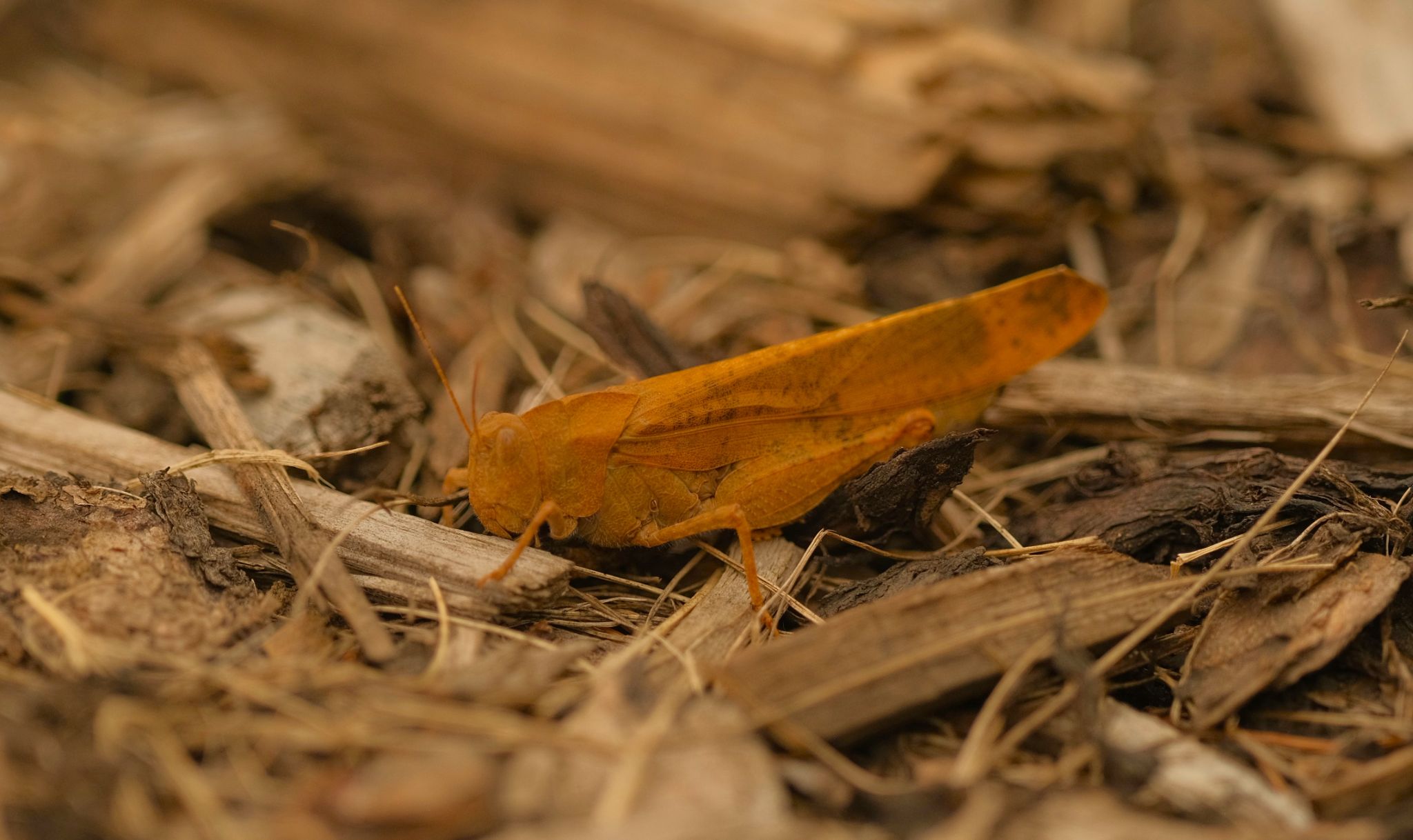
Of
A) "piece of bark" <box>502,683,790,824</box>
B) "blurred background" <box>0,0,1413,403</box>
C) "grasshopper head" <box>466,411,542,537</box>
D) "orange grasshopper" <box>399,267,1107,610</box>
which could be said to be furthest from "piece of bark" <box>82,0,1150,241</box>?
"piece of bark" <box>502,683,790,824</box>

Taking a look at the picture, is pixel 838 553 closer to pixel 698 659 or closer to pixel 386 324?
pixel 698 659

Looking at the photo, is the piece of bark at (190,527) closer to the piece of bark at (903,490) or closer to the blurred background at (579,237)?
the blurred background at (579,237)

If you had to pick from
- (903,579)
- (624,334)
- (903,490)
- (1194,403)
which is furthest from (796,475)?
(1194,403)

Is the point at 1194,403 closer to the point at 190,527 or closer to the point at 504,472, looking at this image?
the point at 504,472

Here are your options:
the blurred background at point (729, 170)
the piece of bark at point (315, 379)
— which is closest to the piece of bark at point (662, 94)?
the blurred background at point (729, 170)

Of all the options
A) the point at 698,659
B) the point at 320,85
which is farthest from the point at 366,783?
the point at 320,85

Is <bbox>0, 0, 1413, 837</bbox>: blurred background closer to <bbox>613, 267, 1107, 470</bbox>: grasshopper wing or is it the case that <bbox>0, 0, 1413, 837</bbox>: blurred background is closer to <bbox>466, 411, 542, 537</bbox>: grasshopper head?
<bbox>613, 267, 1107, 470</bbox>: grasshopper wing
